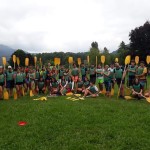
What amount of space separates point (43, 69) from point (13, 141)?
9.27 metres

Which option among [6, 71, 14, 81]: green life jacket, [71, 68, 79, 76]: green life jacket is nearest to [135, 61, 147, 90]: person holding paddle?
[71, 68, 79, 76]: green life jacket

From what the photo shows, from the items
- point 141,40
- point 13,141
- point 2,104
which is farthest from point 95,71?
point 141,40

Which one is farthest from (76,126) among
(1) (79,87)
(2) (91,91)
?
(1) (79,87)

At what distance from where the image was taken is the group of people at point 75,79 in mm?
14773

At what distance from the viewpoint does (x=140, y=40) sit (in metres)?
42.7

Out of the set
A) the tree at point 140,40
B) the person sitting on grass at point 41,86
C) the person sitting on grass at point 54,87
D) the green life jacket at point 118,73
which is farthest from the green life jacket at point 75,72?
the tree at point 140,40

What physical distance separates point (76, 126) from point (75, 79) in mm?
7719

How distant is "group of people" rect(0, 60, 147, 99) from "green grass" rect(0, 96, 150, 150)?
2777 mm

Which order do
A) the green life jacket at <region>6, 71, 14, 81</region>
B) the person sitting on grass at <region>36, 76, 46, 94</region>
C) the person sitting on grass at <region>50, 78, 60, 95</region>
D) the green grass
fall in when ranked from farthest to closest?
the person sitting on grass at <region>36, 76, 46, 94</region> < the person sitting on grass at <region>50, 78, 60, 95</region> < the green life jacket at <region>6, 71, 14, 81</region> < the green grass

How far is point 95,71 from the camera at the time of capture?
1656 centimetres

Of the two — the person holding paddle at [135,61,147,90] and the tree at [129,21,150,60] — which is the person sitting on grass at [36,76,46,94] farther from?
the tree at [129,21,150,60]

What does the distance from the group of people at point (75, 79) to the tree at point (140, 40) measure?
2580 cm

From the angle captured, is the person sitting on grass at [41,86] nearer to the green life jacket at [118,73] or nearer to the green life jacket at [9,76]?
the green life jacket at [9,76]

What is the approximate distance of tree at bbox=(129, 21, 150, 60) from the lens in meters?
41.6
